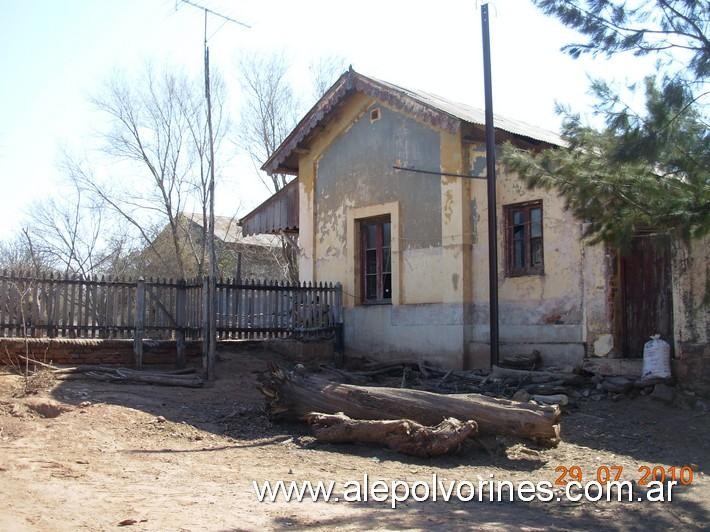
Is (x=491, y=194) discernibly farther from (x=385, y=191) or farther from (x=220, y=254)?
(x=220, y=254)

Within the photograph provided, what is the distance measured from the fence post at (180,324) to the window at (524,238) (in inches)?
219

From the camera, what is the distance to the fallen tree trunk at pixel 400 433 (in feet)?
25.0

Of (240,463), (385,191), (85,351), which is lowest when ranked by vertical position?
(240,463)

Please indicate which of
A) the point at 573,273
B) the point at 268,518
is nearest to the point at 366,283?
the point at 573,273

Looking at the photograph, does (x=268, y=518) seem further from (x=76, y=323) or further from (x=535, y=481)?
(x=76, y=323)

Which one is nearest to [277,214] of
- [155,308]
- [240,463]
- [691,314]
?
[155,308]

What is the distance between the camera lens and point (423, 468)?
7.33 metres

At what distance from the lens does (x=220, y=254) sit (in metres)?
34.1

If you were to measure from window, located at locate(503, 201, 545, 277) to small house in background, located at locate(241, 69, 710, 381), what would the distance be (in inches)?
0.9

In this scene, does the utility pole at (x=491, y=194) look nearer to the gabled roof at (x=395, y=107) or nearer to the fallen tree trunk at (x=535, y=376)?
the fallen tree trunk at (x=535, y=376)

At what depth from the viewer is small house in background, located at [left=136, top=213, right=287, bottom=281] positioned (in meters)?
31.2

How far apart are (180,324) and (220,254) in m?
22.0

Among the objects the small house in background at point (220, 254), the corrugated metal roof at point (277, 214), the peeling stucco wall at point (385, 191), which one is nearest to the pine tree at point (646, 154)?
the peeling stucco wall at point (385, 191)

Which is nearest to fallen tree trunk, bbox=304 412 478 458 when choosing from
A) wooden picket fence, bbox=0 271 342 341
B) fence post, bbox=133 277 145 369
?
wooden picket fence, bbox=0 271 342 341
